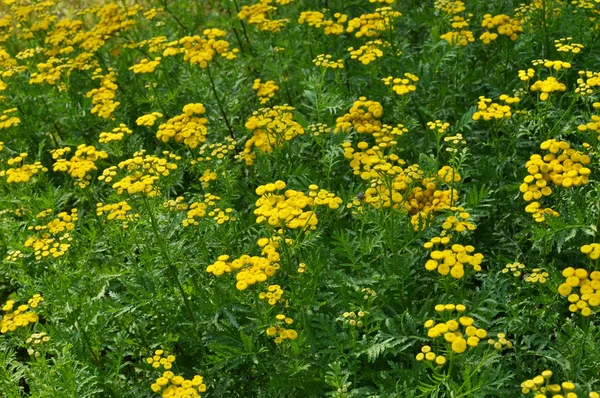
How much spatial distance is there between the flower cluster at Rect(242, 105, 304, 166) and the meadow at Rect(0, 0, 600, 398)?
19 mm

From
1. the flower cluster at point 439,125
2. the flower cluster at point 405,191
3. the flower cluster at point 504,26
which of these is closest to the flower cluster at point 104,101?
the flower cluster at point 405,191

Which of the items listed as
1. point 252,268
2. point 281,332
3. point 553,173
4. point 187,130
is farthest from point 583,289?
point 187,130

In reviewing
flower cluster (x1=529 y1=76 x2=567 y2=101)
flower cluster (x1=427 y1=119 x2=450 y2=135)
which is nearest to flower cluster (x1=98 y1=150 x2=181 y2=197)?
flower cluster (x1=427 y1=119 x2=450 y2=135)

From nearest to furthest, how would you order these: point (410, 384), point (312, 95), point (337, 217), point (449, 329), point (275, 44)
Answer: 1. point (449, 329)
2. point (410, 384)
3. point (337, 217)
4. point (312, 95)
5. point (275, 44)

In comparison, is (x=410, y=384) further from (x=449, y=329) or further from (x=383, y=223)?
(x=383, y=223)

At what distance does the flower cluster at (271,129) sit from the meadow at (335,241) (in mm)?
19

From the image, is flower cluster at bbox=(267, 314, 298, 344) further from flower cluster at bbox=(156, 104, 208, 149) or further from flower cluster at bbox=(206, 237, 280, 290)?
flower cluster at bbox=(156, 104, 208, 149)

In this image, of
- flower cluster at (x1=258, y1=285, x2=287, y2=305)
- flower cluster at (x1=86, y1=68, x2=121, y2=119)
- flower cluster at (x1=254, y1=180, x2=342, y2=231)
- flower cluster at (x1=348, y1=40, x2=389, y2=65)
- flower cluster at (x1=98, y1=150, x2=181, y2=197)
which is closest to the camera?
flower cluster at (x1=258, y1=285, x2=287, y2=305)

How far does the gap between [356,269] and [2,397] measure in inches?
95.7

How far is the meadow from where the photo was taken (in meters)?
3.86

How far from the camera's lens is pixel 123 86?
7.32 meters

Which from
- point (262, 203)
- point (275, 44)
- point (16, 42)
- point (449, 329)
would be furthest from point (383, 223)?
point (16, 42)

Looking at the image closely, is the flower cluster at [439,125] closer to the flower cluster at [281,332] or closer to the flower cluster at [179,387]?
the flower cluster at [281,332]

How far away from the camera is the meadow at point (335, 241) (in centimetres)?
386
